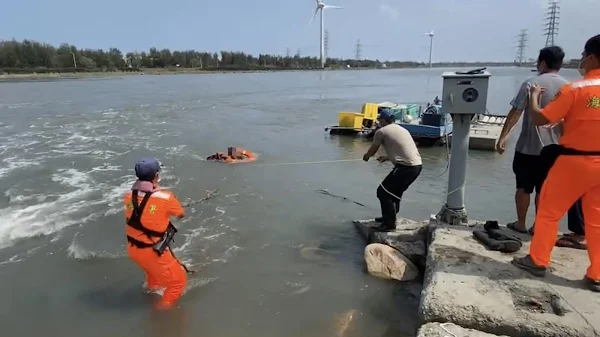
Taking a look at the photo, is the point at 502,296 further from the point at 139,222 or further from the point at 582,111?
the point at 139,222

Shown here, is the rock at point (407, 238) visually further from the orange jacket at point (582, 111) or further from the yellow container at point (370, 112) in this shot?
the yellow container at point (370, 112)

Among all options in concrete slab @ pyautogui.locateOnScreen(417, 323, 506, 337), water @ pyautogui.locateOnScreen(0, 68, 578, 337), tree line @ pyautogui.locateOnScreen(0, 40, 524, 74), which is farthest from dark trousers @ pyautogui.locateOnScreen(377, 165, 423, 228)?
tree line @ pyautogui.locateOnScreen(0, 40, 524, 74)

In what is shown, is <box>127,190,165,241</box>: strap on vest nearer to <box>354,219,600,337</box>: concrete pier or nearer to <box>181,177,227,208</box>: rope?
<box>354,219,600,337</box>: concrete pier

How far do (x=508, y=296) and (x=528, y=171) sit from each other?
5.48ft

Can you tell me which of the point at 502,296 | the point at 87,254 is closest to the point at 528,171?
the point at 502,296

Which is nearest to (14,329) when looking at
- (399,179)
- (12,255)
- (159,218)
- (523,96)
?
(159,218)

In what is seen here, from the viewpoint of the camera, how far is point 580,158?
3.40m

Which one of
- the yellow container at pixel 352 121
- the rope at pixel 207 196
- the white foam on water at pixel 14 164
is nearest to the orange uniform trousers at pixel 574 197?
the rope at pixel 207 196

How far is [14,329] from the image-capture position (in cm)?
460

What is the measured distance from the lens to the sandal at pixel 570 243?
4.44 metres

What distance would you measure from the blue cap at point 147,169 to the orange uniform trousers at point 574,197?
350 cm

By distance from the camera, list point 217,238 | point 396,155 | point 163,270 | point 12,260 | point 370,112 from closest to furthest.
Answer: point 163,270, point 396,155, point 12,260, point 217,238, point 370,112

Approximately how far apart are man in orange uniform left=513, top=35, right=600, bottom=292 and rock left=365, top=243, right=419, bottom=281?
1.95 m

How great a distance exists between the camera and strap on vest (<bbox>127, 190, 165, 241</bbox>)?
438 centimetres
